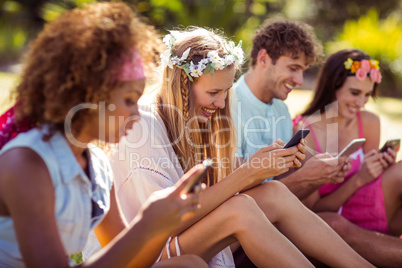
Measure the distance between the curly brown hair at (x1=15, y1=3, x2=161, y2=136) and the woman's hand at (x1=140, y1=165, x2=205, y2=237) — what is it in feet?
1.61

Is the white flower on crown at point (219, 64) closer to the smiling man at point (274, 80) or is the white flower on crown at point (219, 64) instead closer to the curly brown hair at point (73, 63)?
the smiling man at point (274, 80)

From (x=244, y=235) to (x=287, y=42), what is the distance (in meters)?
2.27

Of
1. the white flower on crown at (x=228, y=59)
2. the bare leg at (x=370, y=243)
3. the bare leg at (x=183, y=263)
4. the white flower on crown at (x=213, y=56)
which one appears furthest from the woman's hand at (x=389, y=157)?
the bare leg at (x=183, y=263)

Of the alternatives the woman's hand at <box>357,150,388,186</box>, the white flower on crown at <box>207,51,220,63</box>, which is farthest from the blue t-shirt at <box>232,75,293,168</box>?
the white flower on crown at <box>207,51,220,63</box>

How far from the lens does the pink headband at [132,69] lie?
81.3 inches

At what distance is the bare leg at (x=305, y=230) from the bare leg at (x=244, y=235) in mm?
275

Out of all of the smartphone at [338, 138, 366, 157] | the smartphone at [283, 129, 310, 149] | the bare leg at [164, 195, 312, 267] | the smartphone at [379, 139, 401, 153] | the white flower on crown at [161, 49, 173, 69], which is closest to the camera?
the bare leg at [164, 195, 312, 267]

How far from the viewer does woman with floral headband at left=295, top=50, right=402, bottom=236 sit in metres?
4.04

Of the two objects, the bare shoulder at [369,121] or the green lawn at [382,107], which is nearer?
the bare shoulder at [369,121]

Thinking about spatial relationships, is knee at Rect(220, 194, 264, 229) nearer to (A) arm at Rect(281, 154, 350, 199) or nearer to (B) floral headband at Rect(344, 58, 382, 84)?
(A) arm at Rect(281, 154, 350, 199)

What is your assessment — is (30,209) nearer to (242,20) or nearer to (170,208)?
(170,208)

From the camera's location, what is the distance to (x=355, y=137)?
4.53 m

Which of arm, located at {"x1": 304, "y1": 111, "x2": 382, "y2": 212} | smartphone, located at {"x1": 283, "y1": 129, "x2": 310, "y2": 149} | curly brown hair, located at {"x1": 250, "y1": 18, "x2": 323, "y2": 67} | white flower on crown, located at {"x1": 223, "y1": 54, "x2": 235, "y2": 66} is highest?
curly brown hair, located at {"x1": 250, "y1": 18, "x2": 323, "y2": 67}

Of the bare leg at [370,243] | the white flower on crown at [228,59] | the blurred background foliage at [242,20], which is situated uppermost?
the blurred background foliage at [242,20]
